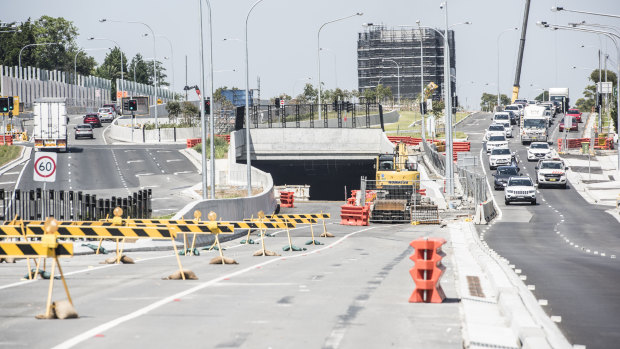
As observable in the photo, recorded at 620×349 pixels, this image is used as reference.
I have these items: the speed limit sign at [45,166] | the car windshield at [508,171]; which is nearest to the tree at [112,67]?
the car windshield at [508,171]

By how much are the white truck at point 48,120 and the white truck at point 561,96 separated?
7963 cm

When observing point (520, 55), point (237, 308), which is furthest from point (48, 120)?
point (520, 55)

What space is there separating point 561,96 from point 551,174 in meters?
73.9

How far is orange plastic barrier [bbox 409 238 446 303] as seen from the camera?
11.9 metres

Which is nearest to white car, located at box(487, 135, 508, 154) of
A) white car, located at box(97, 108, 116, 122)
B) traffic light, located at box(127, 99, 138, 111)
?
traffic light, located at box(127, 99, 138, 111)

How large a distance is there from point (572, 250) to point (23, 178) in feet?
131

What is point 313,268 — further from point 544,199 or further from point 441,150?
point 441,150

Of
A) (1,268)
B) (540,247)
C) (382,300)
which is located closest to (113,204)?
(1,268)

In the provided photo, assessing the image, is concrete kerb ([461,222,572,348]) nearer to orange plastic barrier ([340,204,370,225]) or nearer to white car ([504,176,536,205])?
orange plastic barrier ([340,204,370,225])

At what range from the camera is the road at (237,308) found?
9.59 metres

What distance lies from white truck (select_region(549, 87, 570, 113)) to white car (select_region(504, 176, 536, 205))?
78.1 m

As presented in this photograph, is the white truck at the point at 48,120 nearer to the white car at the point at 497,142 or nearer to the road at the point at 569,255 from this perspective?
the road at the point at 569,255

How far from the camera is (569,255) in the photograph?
78.7 ft

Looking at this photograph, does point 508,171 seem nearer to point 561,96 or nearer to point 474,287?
point 474,287
